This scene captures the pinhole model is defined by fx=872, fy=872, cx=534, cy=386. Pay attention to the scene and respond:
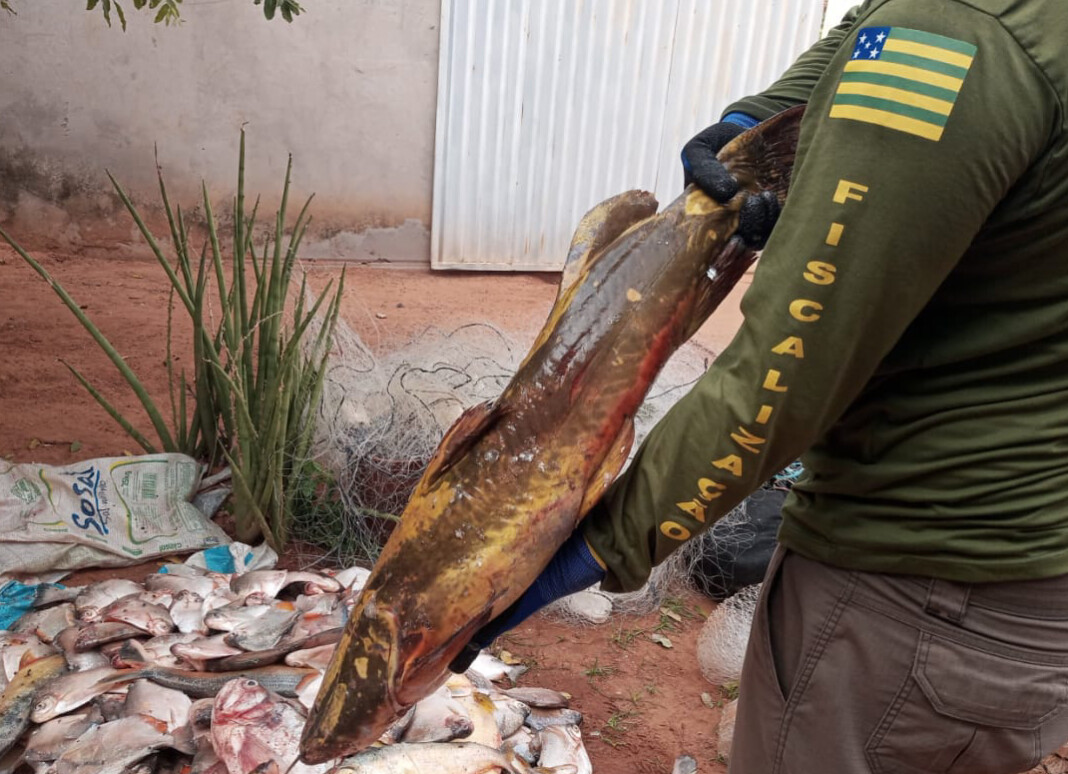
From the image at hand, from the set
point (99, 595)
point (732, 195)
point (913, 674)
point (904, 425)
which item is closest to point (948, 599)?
point (913, 674)

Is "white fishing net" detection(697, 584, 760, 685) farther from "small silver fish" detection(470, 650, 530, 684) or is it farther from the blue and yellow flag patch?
the blue and yellow flag patch

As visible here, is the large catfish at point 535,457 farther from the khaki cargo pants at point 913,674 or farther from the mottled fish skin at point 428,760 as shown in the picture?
the mottled fish skin at point 428,760

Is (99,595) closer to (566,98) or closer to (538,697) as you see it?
(538,697)

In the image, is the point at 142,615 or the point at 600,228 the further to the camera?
the point at 142,615

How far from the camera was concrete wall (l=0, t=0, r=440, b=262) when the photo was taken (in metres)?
7.03

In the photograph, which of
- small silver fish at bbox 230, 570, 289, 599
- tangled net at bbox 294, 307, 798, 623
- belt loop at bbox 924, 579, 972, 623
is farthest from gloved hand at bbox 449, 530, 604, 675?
tangled net at bbox 294, 307, 798, 623

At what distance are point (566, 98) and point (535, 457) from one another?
7.13 metres

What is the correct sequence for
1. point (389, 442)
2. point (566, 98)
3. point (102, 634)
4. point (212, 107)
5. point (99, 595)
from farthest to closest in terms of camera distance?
1. point (566, 98)
2. point (212, 107)
3. point (389, 442)
4. point (99, 595)
5. point (102, 634)

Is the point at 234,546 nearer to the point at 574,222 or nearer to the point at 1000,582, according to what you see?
the point at 1000,582

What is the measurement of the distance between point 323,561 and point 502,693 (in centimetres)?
120

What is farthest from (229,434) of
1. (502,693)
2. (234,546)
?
(502,693)

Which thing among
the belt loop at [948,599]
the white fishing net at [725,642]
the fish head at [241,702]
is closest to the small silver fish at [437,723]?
the fish head at [241,702]

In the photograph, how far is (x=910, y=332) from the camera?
1215mm

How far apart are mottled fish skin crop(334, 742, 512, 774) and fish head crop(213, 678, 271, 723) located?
307 mm
